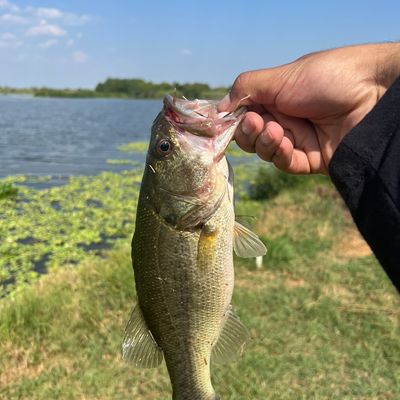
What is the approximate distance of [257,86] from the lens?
8.93ft

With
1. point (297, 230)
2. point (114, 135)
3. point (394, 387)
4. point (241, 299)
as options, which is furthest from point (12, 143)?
point (394, 387)

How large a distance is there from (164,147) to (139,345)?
922 mm

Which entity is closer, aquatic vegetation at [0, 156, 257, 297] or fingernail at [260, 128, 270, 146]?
fingernail at [260, 128, 270, 146]

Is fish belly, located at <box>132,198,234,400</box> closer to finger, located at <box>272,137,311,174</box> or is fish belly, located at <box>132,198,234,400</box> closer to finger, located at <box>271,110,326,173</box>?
finger, located at <box>272,137,311,174</box>

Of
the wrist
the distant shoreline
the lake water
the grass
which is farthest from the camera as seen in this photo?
the distant shoreline

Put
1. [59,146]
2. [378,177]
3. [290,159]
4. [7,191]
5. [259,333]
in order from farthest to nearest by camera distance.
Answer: [59,146] → [7,191] → [259,333] → [290,159] → [378,177]

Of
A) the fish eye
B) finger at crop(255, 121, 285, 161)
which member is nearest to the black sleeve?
finger at crop(255, 121, 285, 161)

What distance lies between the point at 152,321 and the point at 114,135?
29.7 metres

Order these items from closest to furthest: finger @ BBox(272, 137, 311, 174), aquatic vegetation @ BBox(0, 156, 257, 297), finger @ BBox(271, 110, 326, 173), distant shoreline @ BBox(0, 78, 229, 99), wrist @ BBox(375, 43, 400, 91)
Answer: wrist @ BBox(375, 43, 400, 91)
finger @ BBox(272, 137, 311, 174)
finger @ BBox(271, 110, 326, 173)
aquatic vegetation @ BBox(0, 156, 257, 297)
distant shoreline @ BBox(0, 78, 229, 99)

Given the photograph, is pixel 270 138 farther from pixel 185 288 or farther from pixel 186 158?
pixel 185 288

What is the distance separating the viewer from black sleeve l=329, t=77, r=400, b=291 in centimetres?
184

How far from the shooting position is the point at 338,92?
8.82 ft

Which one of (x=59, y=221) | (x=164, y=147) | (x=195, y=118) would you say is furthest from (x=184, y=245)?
(x=59, y=221)

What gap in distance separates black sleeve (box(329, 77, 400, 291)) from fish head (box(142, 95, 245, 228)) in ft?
1.83
